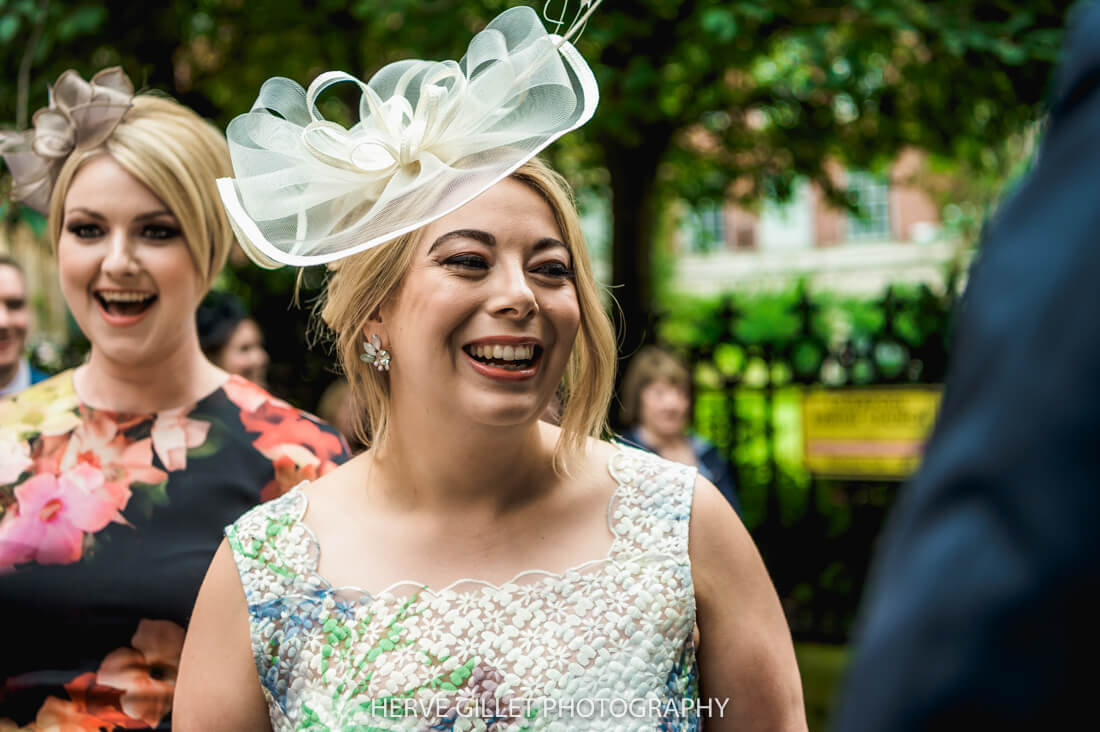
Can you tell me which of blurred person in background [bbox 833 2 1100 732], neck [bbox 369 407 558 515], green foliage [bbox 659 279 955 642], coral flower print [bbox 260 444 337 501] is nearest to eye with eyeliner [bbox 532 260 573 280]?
neck [bbox 369 407 558 515]

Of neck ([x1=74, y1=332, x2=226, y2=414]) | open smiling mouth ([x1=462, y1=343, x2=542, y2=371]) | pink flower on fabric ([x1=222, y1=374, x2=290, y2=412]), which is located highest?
open smiling mouth ([x1=462, y1=343, x2=542, y2=371])

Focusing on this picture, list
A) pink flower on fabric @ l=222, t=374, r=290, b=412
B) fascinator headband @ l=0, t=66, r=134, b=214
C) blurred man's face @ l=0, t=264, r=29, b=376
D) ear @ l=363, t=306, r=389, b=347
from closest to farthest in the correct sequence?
ear @ l=363, t=306, r=389, b=347 < fascinator headband @ l=0, t=66, r=134, b=214 < pink flower on fabric @ l=222, t=374, r=290, b=412 < blurred man's face @ l=0, t=264, r=29, b=376

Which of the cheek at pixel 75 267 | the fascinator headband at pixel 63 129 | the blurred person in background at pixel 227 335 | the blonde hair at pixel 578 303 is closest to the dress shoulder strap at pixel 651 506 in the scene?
the blonde hair at pixel 578 303

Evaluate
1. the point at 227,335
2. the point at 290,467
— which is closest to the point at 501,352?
the point at 290,467

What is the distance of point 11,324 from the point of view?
4.41m

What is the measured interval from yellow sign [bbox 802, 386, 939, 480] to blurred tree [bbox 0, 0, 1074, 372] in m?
1.15

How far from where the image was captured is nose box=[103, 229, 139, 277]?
2.55 meters

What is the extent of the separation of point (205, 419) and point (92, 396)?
28cm

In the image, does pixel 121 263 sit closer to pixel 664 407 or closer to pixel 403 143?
pixel 403 143

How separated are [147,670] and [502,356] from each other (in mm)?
1142

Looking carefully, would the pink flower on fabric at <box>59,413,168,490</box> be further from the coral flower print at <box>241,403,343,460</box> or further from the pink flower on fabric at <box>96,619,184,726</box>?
the pink flower on fabric at <box>96,619,184,726</box>

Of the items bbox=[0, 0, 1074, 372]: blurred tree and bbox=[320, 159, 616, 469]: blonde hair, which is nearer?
bbox=[320, 159, 616, 469]: blonde hair

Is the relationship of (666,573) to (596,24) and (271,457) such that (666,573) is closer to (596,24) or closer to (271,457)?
(271,457)

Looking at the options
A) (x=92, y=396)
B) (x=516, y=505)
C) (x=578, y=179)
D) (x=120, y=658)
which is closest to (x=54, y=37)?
(x=92, y=396)
